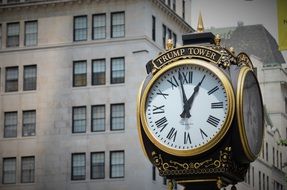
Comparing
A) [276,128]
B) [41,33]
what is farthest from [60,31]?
[276,128]

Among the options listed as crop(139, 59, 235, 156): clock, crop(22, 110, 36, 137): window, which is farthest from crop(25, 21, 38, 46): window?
crop(139, 59, 235, 156): clock

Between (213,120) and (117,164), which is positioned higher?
(213,120)

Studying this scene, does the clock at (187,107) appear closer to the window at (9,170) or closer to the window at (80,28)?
the window at (80,28)

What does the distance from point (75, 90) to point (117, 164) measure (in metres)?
5.89

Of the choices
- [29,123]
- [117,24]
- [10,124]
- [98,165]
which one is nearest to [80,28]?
[117,24]

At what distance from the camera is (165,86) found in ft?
20.8

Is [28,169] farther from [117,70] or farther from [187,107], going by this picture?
[187,107]

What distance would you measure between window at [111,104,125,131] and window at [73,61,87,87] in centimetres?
280

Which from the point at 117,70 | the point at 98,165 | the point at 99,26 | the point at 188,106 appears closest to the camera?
the point at 188,106

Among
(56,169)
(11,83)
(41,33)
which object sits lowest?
(56,169)

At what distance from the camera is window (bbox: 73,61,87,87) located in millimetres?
50722

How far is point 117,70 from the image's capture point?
49938 millimetres

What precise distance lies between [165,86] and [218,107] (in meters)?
0.52

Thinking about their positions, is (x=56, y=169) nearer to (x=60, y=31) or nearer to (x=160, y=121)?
(x=60, y=31)
